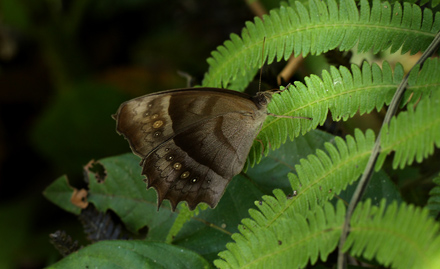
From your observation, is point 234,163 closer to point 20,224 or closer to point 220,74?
point 220,74

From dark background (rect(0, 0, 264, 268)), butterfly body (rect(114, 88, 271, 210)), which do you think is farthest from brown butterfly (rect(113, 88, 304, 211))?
dark background (rect(0, 0, 264, 268))

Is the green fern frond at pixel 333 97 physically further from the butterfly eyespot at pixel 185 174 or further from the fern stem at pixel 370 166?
the butterfly eyespot at pixel 185 174

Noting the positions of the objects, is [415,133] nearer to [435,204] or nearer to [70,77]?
[435,204]

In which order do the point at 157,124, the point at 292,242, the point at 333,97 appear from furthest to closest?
the point at 157,124, the point at 333,97, the point at 292,242

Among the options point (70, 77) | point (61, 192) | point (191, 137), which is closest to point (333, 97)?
point (191, 137)

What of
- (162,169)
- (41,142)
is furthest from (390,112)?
(41,142)

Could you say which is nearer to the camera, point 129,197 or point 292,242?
point 292,242
